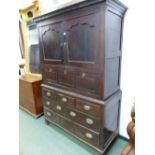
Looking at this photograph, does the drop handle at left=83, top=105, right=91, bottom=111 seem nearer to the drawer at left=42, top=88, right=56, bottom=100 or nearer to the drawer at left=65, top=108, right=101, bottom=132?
the drawer at left=65, top=108, right=101, bottom=132

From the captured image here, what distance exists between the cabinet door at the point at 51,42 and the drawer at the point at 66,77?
18 centimetres

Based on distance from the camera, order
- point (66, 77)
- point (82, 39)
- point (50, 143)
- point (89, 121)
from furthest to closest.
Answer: point (50, 143) < point (66, 77) < point (89, 121) < point (82, 39)

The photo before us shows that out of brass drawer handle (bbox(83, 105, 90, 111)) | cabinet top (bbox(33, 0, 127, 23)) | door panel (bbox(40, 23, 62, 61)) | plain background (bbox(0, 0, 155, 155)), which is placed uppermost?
cabinet top (bbox(33, 0, 127, 23))

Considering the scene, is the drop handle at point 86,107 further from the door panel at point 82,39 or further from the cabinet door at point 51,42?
the cabinet door at point 51,42

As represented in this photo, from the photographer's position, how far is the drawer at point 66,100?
1832 mm

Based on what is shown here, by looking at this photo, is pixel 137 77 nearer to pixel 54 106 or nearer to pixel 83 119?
pixel 83 119

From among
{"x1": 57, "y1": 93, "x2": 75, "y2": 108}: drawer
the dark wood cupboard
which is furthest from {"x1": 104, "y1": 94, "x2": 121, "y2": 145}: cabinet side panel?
{"x1": 57, "y1": 93, "x2": 75, "y2": 108}: drawer

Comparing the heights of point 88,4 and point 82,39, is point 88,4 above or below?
above

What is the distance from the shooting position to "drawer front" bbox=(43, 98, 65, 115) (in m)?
2.06

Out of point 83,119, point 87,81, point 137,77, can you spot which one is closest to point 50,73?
point 87,81

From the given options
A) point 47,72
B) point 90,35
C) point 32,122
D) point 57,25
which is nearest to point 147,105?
point 90,35

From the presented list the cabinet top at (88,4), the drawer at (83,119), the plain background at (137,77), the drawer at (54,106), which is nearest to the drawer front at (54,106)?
the drawer at (54,106)

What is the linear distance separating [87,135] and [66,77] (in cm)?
82

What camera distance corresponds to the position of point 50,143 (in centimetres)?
204
